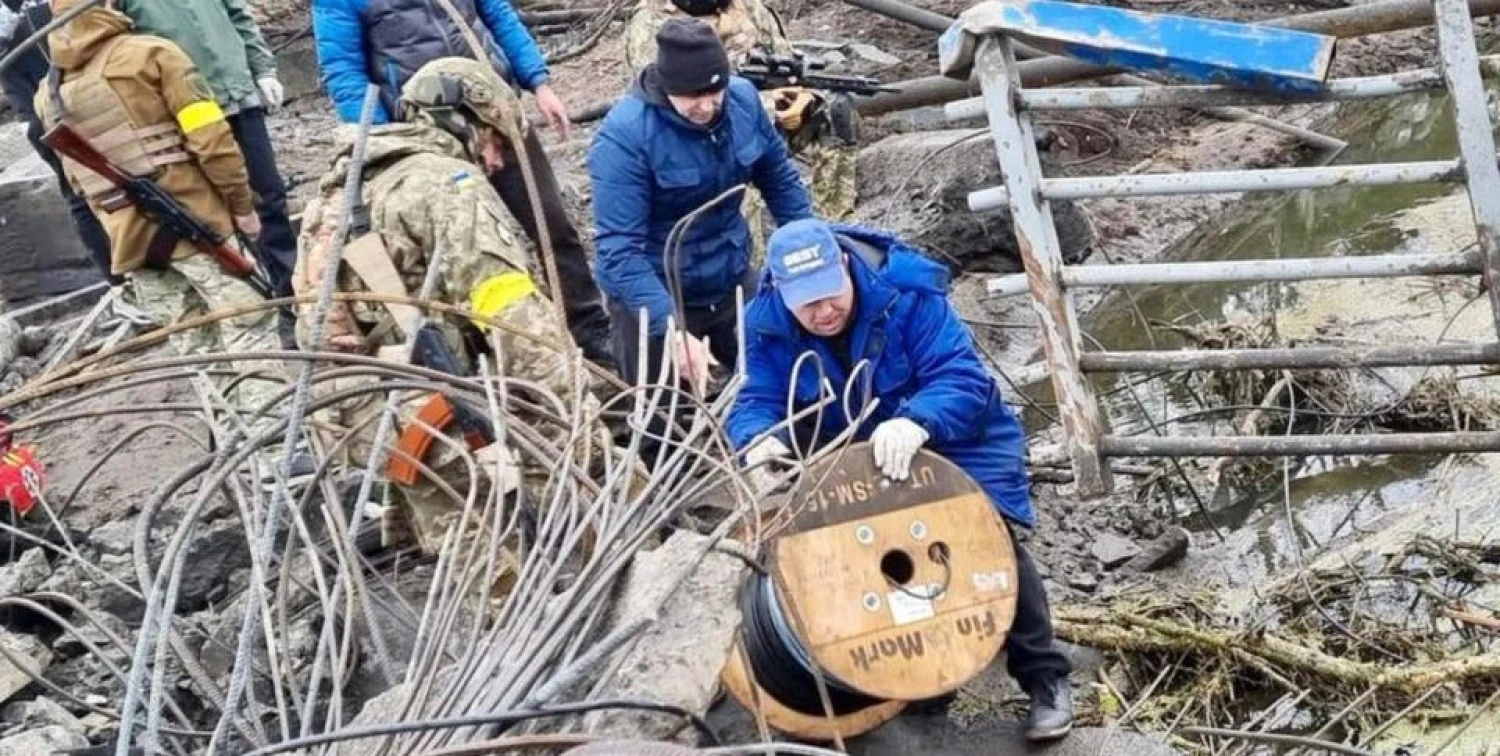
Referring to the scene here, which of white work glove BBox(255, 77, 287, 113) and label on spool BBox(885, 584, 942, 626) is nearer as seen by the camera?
label on spool BBox(885, 584, 942, 626)

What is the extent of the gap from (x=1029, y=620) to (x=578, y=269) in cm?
289

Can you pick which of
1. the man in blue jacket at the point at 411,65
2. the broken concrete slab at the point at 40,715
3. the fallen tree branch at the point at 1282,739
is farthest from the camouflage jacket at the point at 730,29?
the fallen tree branch at the point at 1282,739

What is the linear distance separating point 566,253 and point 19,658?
2.56 meters

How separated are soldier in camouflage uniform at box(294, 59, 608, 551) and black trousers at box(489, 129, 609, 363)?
1.17m

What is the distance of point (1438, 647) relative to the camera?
4.73m

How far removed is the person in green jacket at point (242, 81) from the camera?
6527mm

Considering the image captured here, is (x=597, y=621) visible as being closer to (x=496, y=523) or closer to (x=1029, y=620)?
(x=496, y=523)

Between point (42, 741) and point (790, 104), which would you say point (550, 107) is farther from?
point (42, 741)

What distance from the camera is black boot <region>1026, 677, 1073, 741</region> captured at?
14.1ft

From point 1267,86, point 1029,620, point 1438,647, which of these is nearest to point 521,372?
point 1029,620

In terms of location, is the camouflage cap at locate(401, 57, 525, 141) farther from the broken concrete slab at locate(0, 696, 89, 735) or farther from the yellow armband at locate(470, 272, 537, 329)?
the broken concrete slab at locate(0, 696, 89, 735)

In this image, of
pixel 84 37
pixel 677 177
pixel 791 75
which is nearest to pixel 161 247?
pixel 84 37

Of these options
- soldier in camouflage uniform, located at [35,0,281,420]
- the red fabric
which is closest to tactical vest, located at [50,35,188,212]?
soldier in camouflage uniform, located at [35,0,281,420]

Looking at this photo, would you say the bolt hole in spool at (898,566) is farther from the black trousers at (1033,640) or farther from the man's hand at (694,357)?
the man's hand at (694,357)
